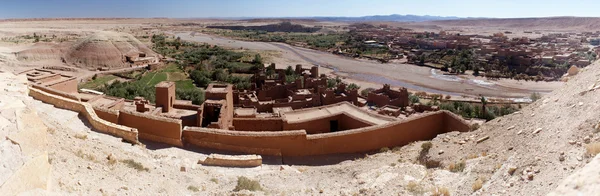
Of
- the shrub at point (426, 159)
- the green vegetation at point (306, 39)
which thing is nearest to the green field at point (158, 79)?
the shrub at point (426, 159)

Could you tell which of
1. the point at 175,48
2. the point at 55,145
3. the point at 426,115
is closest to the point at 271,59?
the point at 175,48

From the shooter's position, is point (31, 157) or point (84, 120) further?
point (84, 120)

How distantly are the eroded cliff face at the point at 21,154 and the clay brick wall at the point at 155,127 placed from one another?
184 inches

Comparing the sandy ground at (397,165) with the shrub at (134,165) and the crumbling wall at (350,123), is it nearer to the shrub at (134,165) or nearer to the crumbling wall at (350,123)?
the shrub at (134,165)

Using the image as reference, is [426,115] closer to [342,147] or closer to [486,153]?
[342,147]

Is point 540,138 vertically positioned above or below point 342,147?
above

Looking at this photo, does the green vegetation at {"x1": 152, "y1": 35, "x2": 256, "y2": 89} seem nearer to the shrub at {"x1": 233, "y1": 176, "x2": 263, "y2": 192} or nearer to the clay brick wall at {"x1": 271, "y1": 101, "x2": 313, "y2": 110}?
the clay brick wall at {"x1": 271, "y1": 101, "x2": 313, "y2": 110}

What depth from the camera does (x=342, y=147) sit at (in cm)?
1160

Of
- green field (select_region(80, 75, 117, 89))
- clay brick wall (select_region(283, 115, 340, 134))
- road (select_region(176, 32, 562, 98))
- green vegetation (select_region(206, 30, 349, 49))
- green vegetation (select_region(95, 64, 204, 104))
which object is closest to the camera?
clay brick wall (select_region(283, 115, 340, 134))

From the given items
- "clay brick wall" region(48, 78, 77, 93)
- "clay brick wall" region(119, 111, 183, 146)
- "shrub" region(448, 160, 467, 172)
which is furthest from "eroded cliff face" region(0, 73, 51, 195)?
"clay brick wall" region(48, 78, 77, 93)

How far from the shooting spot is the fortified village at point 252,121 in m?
11.0

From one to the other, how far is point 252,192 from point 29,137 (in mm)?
3531

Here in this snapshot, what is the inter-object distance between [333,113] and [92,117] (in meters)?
8.55

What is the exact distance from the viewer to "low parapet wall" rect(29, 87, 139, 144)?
10.1 m
